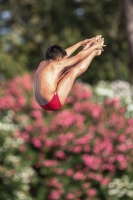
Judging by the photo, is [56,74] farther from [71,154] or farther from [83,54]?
[71,154]

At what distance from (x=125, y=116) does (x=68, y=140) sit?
4.23ft

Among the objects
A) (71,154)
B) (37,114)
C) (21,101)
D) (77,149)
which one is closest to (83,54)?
(77,149)

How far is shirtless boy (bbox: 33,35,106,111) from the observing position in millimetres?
3566

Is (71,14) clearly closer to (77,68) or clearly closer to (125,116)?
(125,116)

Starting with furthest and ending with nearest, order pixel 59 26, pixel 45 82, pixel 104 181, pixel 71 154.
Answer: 1. pixel 59 26
2. pixel 71 154
3. pixel 104 181
4. pixel 45 82

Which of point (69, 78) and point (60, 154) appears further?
point (60, 154)

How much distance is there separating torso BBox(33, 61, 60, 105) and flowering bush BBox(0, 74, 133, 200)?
244 inches

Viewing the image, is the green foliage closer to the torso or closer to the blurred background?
the blurred background

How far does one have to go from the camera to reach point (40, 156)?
33.2 ft

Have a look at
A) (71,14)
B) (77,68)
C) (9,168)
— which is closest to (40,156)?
(9,168)

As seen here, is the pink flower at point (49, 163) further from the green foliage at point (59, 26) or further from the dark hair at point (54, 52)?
the green foliage at point (59, 26)

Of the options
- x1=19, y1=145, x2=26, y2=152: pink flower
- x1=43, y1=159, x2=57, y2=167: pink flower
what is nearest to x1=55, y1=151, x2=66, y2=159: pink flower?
x1=43, y1=159, x2=57, y2=167: pink flower

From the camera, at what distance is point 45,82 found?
11.6 feet

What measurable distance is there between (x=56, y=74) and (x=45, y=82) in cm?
13
